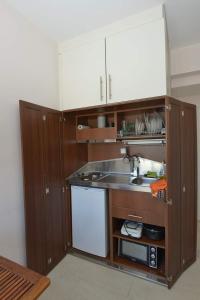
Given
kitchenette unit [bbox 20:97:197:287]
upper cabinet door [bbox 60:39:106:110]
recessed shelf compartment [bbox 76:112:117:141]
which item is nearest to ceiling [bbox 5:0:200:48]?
upper cabinet door [bbox 60:39:106:110]

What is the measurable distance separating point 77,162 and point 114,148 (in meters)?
0.55

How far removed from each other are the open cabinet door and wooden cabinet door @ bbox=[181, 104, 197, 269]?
89 millimetres

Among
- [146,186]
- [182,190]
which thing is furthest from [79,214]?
[182,190]

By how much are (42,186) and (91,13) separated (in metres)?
1.77

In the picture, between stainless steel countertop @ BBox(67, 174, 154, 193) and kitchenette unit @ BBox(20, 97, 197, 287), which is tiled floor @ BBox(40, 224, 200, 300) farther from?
stainless steel countertop @ BBox(67, 174, 154, 193)

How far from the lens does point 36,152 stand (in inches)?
72.4

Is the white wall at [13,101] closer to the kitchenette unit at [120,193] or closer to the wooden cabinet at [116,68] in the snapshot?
the kitchenette unit at [120,193]

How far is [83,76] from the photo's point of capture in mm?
2148

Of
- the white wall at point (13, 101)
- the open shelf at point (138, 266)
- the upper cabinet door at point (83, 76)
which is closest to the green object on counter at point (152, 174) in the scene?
the open shelf at point (138, 266)

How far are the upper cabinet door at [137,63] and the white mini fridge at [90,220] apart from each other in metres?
1.12

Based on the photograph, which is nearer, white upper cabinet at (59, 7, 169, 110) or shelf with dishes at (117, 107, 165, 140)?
white upper cabinet at (59, 7, 169, 110)

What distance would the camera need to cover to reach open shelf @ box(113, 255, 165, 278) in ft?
6.18

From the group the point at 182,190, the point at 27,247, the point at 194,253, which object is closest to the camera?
the point at 27,247

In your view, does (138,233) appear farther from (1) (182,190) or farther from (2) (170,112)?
(2) (170,112)
